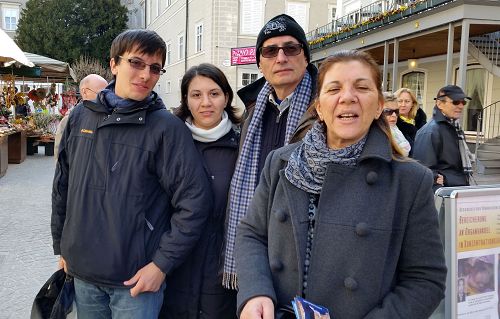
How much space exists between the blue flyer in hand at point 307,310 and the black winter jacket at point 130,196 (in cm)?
79

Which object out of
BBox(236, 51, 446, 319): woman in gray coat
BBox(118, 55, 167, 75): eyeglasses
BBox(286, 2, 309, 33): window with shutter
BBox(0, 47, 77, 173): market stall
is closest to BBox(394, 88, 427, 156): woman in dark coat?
BBox(118, 55, 167, 75): eyeglasses

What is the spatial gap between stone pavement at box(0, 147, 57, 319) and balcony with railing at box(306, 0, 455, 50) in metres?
9.60

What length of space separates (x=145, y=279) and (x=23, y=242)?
4.35 metres

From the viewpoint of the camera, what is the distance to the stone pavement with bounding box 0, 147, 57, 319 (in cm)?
416

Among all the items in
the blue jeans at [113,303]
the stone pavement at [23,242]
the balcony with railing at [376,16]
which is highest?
the balcony with railing at [376,16]

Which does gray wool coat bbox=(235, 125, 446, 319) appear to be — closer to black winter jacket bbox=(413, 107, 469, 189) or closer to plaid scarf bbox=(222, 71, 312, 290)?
plaid scarf bbox=(222, 71, 312, 290)

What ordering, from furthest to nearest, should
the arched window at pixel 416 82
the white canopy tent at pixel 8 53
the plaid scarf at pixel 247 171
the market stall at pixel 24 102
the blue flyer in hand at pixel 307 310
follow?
the arched window at pixel 416 82, the market stall at pixel 24 102, the white canopy tent at pixel 8 53, the plaid scarf at pixel 247 171, the blue flyer in hand at pixel 307 310

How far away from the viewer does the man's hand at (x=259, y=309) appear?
1669mm

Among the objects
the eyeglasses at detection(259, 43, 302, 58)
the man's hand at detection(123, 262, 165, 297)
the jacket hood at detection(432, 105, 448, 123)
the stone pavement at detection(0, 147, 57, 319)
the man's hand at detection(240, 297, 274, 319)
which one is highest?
the eyeglasses at detection(259, 43, 302, 58)

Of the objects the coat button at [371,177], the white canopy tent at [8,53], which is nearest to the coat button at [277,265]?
the coat button at [371,177]

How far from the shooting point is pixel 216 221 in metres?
2.46

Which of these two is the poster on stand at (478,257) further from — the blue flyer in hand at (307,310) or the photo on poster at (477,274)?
the blue flyer in hand at (307,310)

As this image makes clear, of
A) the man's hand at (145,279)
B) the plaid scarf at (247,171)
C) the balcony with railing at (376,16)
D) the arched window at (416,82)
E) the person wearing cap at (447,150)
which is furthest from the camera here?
the arched window at (416,82)

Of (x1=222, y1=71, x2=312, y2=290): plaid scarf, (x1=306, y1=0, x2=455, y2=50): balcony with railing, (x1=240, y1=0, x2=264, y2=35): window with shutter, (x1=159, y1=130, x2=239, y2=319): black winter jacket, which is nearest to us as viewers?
(x1=222, y1=71, x2=312, y2=290): plaid scarf
